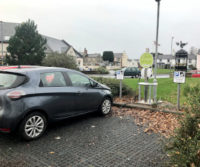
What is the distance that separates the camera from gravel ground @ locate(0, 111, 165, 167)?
3.39 meters

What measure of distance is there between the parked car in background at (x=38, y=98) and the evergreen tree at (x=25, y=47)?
29.5 metres

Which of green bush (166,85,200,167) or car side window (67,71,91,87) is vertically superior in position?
car side window (67,71,91,87)

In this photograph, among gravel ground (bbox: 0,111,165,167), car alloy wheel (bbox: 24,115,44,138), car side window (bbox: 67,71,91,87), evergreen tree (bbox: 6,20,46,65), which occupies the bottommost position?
gravel ground (bbox: 0,111,165,167)

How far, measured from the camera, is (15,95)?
3920 millimetres

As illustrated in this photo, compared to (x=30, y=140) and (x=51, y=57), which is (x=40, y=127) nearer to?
(x=30, y=140)

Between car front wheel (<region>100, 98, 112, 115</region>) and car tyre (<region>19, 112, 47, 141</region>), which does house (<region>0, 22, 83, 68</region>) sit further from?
car tyre (<region>19, 112, 47, 141</region>)

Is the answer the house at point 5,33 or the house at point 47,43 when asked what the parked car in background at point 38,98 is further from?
the house at point 5,33

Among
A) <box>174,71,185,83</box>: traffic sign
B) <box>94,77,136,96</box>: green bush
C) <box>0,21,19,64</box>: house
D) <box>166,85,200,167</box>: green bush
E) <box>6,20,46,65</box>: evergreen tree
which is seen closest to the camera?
<box>166,85,200,167</box>: green bush

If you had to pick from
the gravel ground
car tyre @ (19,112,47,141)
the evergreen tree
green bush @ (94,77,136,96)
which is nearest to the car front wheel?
the gravel ground

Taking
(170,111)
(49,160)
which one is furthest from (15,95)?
(170,111)

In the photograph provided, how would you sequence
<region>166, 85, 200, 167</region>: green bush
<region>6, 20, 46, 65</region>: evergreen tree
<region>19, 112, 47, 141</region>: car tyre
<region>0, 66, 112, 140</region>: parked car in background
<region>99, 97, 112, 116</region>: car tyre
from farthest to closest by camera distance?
<region>6, 20, 46, 65</region>: evergreen tree < <region>99, 97, 112, 116</region>: car tyre < <region>19, 112, 47, 141</region>: car tyre < <region>0, 66, 112, 140</region>: parked car in background < <region>166, 85, 200, 167</region>: green bush

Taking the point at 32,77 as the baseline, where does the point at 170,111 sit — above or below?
below

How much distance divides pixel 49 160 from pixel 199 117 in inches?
99.3

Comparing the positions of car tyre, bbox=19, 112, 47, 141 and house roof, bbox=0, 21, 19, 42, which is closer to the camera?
car tyre, bbox=19, 112, 47, 141
